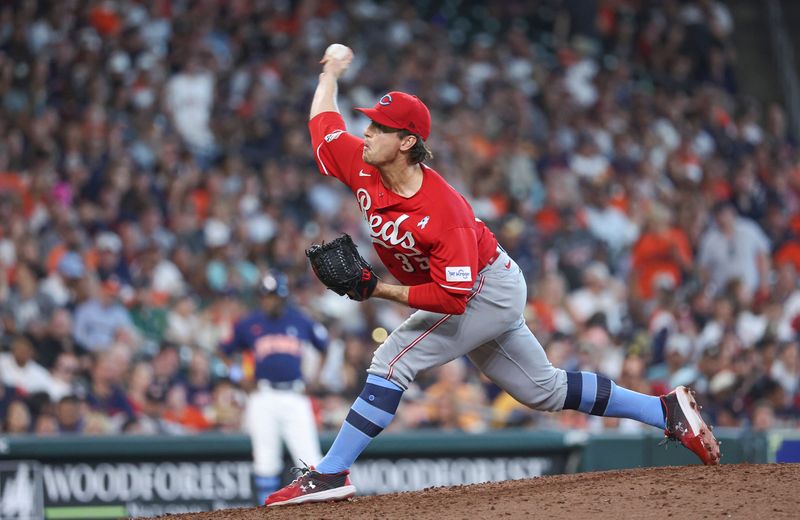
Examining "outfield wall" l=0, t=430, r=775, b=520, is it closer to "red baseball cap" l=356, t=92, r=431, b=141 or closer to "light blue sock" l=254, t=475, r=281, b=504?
"light blue sock" l=254, t=475, r=281, b=504

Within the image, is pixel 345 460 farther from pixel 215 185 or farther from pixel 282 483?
pixel 215 185

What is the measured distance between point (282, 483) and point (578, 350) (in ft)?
9.76

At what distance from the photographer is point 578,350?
34.6 ft

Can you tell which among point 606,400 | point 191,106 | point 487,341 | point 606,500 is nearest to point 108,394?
point 191,106

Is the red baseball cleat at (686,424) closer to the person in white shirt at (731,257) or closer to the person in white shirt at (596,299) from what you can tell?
the person in white shirt at (596,299)

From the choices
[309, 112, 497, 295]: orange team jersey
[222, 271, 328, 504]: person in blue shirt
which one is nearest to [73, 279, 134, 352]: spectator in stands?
[222, 271, 328, 504]: person in blue shirt

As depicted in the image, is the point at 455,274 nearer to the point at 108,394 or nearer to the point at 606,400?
the point at 606,400

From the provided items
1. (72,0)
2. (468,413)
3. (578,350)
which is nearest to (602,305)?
(578,350)

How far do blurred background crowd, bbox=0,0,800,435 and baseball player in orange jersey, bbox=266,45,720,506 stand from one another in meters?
4.11

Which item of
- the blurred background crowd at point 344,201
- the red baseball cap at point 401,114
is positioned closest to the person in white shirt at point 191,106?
the blurred background crowd at point 344,201

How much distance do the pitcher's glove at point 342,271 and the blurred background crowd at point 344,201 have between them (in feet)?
14.5

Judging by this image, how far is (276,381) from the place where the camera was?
8.91m

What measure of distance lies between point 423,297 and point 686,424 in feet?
4.81

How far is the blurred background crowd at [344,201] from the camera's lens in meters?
9.90
